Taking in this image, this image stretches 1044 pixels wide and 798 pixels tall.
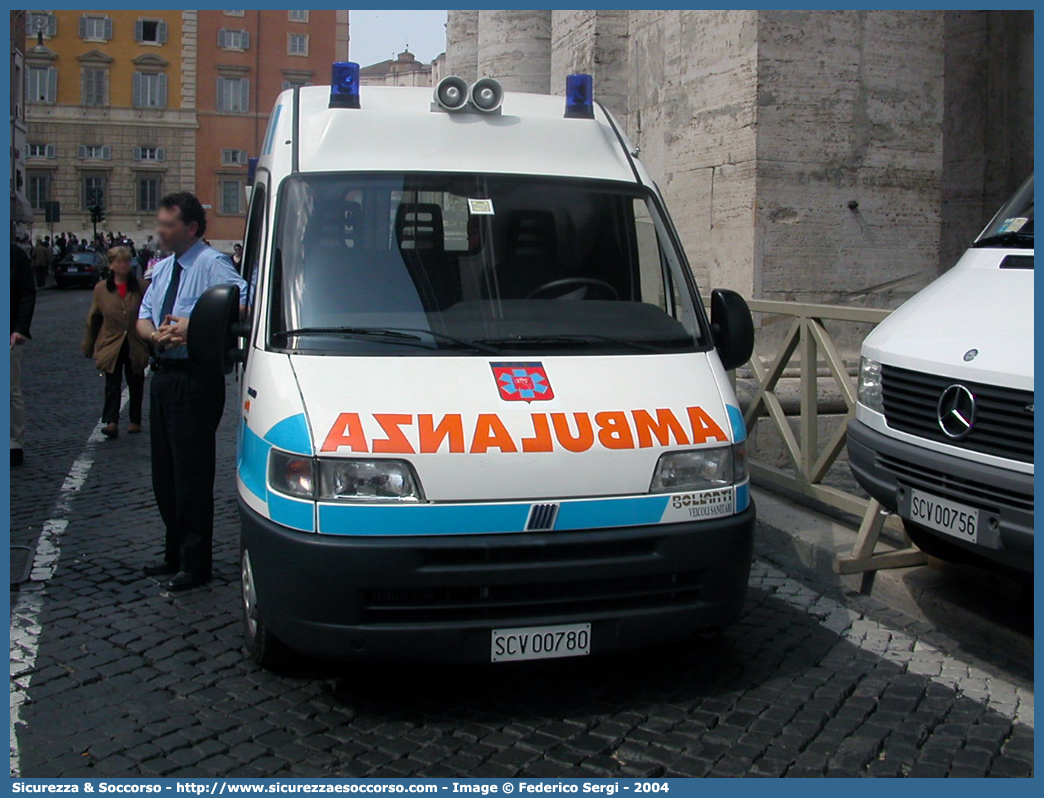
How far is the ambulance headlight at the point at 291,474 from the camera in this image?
414cm

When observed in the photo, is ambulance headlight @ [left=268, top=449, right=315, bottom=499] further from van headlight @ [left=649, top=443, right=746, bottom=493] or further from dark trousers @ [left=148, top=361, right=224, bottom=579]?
dark trousers @ [left=148, top=361, right=224, bottom=579]

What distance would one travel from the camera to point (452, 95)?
5.49 m

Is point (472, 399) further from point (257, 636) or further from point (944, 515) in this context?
point (944, 515)

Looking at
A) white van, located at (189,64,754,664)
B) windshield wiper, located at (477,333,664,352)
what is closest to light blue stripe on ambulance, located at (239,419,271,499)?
white van, located at (189,64,754,664)

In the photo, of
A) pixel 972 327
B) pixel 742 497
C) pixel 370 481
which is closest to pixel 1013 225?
pixel 972 327

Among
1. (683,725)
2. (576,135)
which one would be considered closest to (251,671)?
(683,725)

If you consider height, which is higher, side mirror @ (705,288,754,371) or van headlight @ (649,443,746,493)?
side mirror @ (705,288,754,371)

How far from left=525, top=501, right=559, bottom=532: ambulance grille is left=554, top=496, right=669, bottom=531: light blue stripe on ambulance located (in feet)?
0.06

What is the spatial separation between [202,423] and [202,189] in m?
73.7

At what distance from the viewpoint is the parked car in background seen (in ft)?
140

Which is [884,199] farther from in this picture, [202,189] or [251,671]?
[202,189]

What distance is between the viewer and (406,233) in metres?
5.05

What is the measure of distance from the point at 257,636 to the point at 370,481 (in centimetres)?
99

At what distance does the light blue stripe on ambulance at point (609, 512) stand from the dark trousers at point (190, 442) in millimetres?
2261
